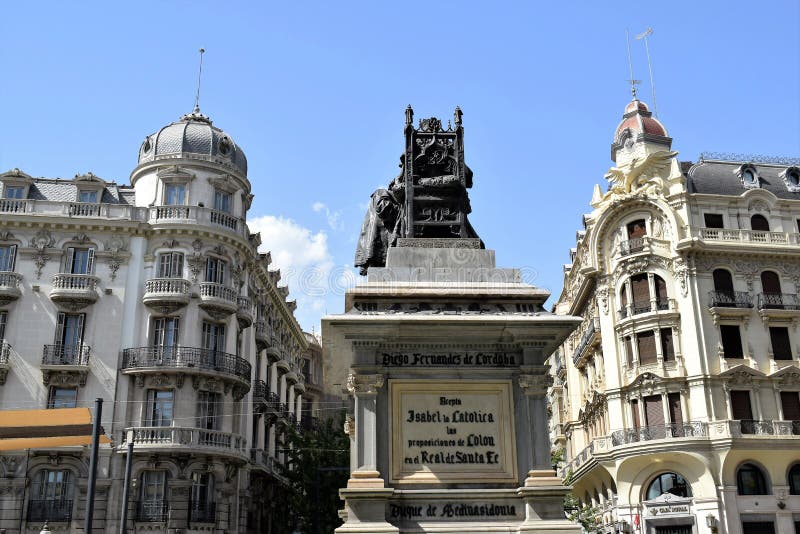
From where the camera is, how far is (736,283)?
4338 cm

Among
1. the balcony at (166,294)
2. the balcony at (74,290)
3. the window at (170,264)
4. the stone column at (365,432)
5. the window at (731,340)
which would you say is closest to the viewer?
the stone column at (365,432)

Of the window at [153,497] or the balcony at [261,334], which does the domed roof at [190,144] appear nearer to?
the balcony at [261,334]

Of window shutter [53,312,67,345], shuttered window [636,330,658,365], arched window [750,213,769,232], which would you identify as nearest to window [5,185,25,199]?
window shutter [53,312,67,345]

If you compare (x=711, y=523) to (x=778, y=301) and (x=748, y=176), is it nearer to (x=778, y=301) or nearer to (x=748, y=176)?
(x=778, y=301)

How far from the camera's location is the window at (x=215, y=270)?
41.1 metres

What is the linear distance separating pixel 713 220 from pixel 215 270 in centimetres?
2733

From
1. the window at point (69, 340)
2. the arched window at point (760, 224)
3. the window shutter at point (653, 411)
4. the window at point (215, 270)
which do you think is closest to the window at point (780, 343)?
the arched window at point (760, 224)

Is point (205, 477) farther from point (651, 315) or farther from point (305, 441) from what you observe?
point (651, 315)

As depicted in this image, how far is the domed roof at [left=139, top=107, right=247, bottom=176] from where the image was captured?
42250 mm

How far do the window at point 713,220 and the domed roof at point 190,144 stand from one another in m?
25.9

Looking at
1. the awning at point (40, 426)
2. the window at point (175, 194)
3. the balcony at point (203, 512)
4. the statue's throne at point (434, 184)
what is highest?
the window at point (175, 194)

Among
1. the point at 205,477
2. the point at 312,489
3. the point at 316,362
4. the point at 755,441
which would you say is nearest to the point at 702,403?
the point at 755,441

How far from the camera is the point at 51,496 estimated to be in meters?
37.2

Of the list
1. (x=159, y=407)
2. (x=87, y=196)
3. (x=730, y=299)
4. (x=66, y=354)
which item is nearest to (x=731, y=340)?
(x=730, y=299)
